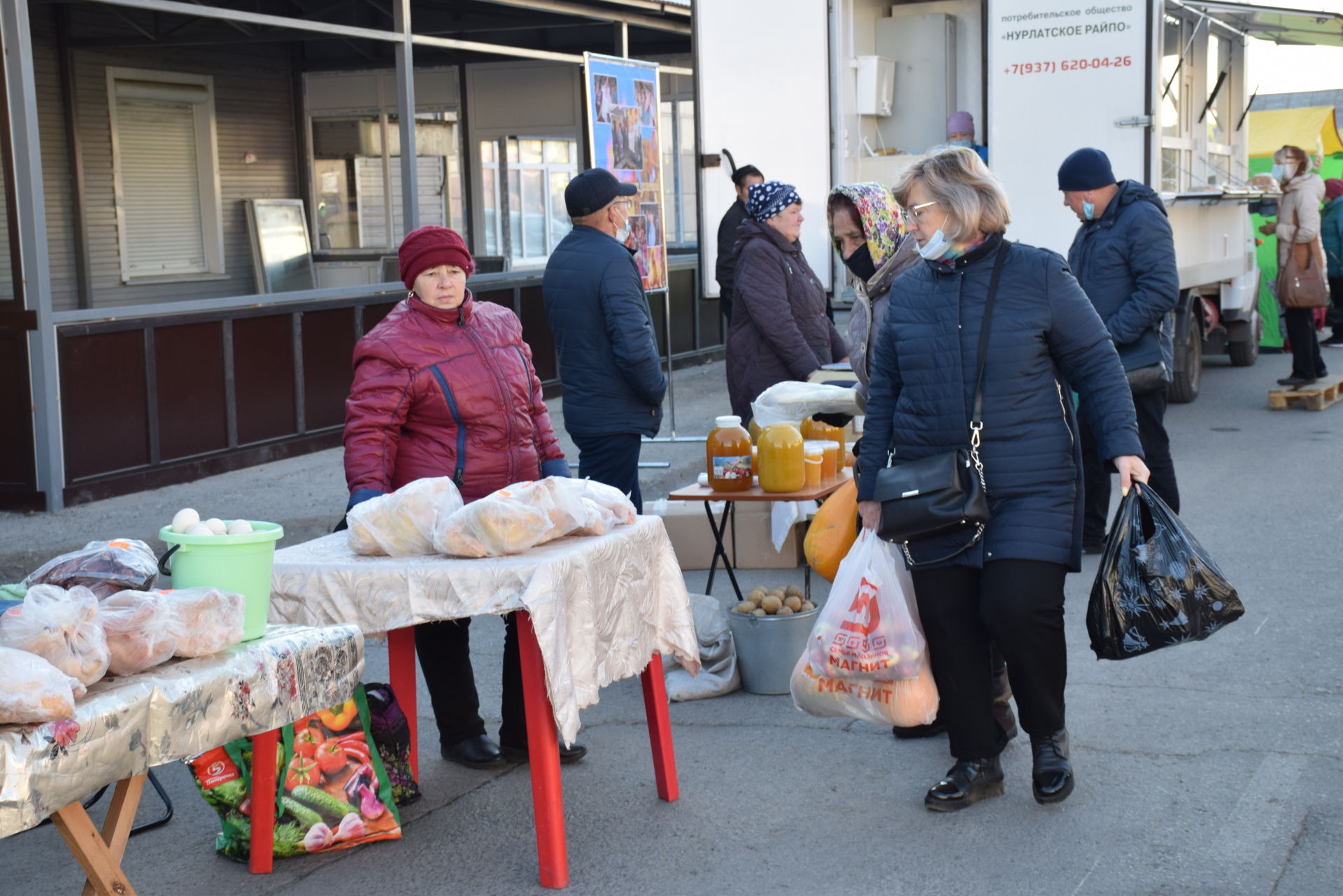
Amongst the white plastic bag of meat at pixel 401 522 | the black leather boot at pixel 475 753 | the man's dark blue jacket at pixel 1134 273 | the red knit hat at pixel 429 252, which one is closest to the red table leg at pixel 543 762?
the white plastic bag of meat at pixel 401 522

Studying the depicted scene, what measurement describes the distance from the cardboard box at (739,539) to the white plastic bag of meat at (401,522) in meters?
3.40

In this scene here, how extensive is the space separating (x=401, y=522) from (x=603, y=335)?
209 centimetres

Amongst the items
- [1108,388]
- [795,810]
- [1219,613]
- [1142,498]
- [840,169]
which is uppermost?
[840,169]

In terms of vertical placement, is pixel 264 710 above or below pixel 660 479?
above

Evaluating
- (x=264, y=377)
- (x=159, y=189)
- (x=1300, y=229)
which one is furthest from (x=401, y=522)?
(x=159, y=189)

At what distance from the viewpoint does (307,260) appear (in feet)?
56.7

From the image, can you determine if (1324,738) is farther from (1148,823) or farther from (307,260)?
(307,260)

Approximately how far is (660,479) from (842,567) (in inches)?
202

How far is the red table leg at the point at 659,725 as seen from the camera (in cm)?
415

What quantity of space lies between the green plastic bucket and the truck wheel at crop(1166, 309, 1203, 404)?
997 cm

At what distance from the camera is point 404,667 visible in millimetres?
→ 4230

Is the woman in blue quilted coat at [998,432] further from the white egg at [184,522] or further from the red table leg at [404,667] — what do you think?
the white egg at [184,522]

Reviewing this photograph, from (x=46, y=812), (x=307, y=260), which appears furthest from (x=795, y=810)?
(x=307, y=260)

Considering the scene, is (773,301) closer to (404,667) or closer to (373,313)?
(404,667)
